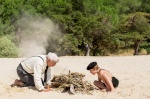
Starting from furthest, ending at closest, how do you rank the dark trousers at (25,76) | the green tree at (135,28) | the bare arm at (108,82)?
1. the green tree at (135,28)
2. the dark trousers at (25,76)
3. the bare arm at (108,82)

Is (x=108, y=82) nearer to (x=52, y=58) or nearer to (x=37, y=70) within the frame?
(x=52, y=58)

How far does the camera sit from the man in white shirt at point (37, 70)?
8.16 metres

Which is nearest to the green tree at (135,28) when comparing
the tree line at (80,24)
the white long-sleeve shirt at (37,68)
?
the tree line at (80,24)

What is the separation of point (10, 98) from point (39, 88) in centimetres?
70

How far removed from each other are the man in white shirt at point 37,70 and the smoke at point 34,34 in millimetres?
14019

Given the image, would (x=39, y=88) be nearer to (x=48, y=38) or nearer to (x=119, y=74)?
(x=119, y=74)

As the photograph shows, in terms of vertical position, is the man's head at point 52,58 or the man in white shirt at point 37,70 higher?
the man's head at point 52,58

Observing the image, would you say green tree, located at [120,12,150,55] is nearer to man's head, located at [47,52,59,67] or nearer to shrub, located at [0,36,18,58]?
shrub, located at [0,36,18,58]

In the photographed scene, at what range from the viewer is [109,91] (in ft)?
27.5

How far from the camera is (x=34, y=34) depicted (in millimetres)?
23109

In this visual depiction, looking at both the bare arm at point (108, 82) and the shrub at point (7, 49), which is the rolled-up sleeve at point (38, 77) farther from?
the shrub at point (7, 49)

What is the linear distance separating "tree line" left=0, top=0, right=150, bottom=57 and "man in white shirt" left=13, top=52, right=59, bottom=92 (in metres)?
13.0

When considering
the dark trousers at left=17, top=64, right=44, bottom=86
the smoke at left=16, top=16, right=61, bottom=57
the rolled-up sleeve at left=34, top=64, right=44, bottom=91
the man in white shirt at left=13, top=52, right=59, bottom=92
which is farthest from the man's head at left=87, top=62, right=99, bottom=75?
the smoke at left=16, top=16, right=61, bottom=57

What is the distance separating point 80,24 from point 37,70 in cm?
1415
